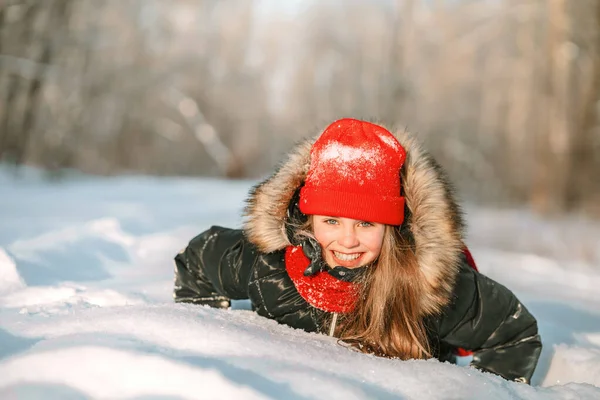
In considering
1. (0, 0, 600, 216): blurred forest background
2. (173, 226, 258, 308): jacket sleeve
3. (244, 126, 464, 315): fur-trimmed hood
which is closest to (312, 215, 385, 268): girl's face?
(244, 126, 464, 315): fur-trimmed hood

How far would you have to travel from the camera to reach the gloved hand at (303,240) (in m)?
1.91

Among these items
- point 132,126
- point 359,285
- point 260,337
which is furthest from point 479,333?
point 132,126

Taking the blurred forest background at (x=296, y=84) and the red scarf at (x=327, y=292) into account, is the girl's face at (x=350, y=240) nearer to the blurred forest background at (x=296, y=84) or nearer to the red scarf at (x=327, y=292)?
the red scarf at (x=327, y=292)

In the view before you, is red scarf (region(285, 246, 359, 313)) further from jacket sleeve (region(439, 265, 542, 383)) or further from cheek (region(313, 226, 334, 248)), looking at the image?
jacket sleeve (region(439, 265, 542, 383))

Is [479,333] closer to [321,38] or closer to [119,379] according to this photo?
[119,379]

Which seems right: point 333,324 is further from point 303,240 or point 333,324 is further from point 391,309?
point 303,240

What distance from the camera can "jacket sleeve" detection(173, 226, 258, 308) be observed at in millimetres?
2135

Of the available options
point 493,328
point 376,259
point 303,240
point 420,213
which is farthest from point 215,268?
point 493,328

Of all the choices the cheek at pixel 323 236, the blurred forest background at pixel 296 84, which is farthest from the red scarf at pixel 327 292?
the blurred forest background at pixel 296 84

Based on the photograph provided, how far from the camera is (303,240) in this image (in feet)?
6.49

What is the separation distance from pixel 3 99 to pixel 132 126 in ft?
11.4

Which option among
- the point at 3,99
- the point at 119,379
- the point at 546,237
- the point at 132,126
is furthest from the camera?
the point at 132,126

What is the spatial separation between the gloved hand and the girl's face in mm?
39

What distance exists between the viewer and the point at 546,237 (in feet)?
22.6
